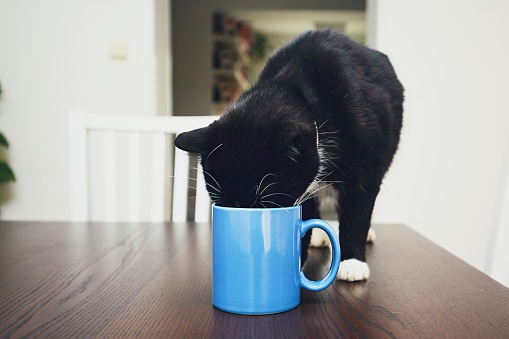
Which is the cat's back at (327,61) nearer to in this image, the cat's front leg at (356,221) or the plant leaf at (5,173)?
the cat's front leg at (356,221)

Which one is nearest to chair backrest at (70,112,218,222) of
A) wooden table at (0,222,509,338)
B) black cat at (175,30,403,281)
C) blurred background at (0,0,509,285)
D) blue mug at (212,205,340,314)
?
wooden table at (0,222,509,338)

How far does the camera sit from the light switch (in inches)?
96.1

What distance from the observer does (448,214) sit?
2.36 m

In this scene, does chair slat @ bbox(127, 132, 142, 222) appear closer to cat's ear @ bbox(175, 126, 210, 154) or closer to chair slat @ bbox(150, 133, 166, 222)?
chair slat @ bbox(150, 133, 166, 222)

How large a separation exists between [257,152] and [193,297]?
170 millimetres

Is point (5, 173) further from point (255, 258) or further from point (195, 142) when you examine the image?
point (255, 258)

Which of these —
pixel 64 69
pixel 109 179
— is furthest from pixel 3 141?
pixel 109 179

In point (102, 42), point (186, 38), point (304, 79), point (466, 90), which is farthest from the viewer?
point (186, 38)

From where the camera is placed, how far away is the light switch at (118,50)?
2441mm

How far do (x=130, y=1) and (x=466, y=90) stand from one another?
1.61m

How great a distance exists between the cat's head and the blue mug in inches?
2.4

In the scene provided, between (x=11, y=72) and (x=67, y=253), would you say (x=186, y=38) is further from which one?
(x=67, y=253)

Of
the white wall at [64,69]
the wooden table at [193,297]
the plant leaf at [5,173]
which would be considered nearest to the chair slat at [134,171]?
the wooden table at [193,297]

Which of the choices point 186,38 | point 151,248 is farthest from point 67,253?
point 186,38
